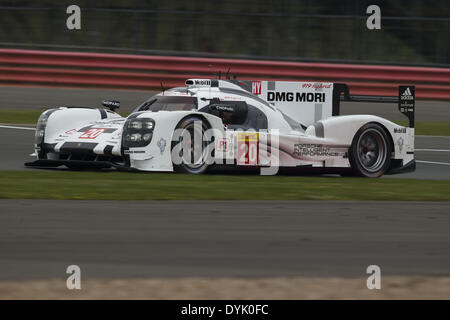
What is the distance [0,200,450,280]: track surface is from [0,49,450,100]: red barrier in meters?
10.5

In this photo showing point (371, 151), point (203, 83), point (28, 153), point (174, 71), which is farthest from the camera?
point (174, 71)

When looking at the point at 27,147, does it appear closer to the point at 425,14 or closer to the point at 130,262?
the point at 130,262

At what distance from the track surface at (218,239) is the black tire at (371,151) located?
103 inches

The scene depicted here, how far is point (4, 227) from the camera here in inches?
258

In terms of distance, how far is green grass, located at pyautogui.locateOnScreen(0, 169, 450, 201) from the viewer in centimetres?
818

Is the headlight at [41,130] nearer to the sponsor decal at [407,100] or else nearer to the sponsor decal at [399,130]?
the sponsor decal at [399,130]

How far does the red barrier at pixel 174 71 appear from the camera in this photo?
704 inches

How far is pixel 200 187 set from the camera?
8.75 meters

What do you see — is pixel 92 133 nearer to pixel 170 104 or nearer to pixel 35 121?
pixel 170 104

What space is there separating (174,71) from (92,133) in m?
8.51

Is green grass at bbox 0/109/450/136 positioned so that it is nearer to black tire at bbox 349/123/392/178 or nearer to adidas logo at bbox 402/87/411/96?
adidas logo at bbox 402/87/411/96

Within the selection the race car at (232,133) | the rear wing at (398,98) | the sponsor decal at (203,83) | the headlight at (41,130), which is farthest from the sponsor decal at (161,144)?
the rear wing at (398,98)

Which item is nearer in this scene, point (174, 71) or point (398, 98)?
point (398, 98)

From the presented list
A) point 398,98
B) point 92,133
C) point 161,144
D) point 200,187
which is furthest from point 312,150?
point 92,133
